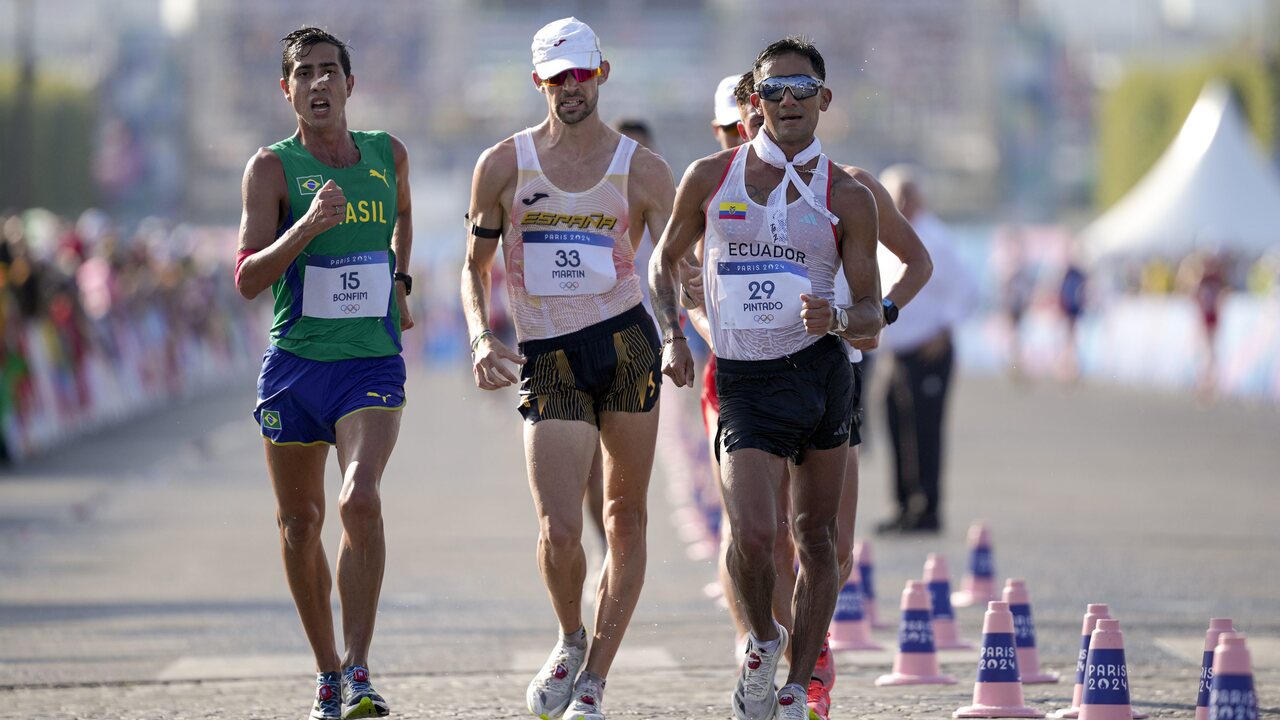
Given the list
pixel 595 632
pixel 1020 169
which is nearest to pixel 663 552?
pixel 595 632

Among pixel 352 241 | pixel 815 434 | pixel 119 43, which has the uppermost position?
pixel 119 43

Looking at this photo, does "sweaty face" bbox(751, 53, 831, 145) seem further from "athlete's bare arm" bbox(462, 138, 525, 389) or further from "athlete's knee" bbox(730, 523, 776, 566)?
Answer: "athlete's knee" bbox(730, 523, 776, 566)

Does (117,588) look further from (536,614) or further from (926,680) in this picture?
(926,680)

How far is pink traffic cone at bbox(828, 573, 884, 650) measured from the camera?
9.48m

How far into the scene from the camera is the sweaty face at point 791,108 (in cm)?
716

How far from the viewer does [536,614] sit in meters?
11.0

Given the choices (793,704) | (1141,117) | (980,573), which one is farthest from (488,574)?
(1141,117)

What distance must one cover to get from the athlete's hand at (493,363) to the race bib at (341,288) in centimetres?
37

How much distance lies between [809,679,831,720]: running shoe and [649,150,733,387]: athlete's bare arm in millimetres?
976

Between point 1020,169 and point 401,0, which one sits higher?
point 401,0

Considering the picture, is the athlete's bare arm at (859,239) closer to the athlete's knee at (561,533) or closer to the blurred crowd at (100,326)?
the athlete's knee at (561,533)

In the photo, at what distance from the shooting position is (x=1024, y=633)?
8625mm

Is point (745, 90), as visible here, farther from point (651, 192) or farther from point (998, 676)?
point (998, 676)

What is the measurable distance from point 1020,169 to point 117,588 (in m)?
86.7
